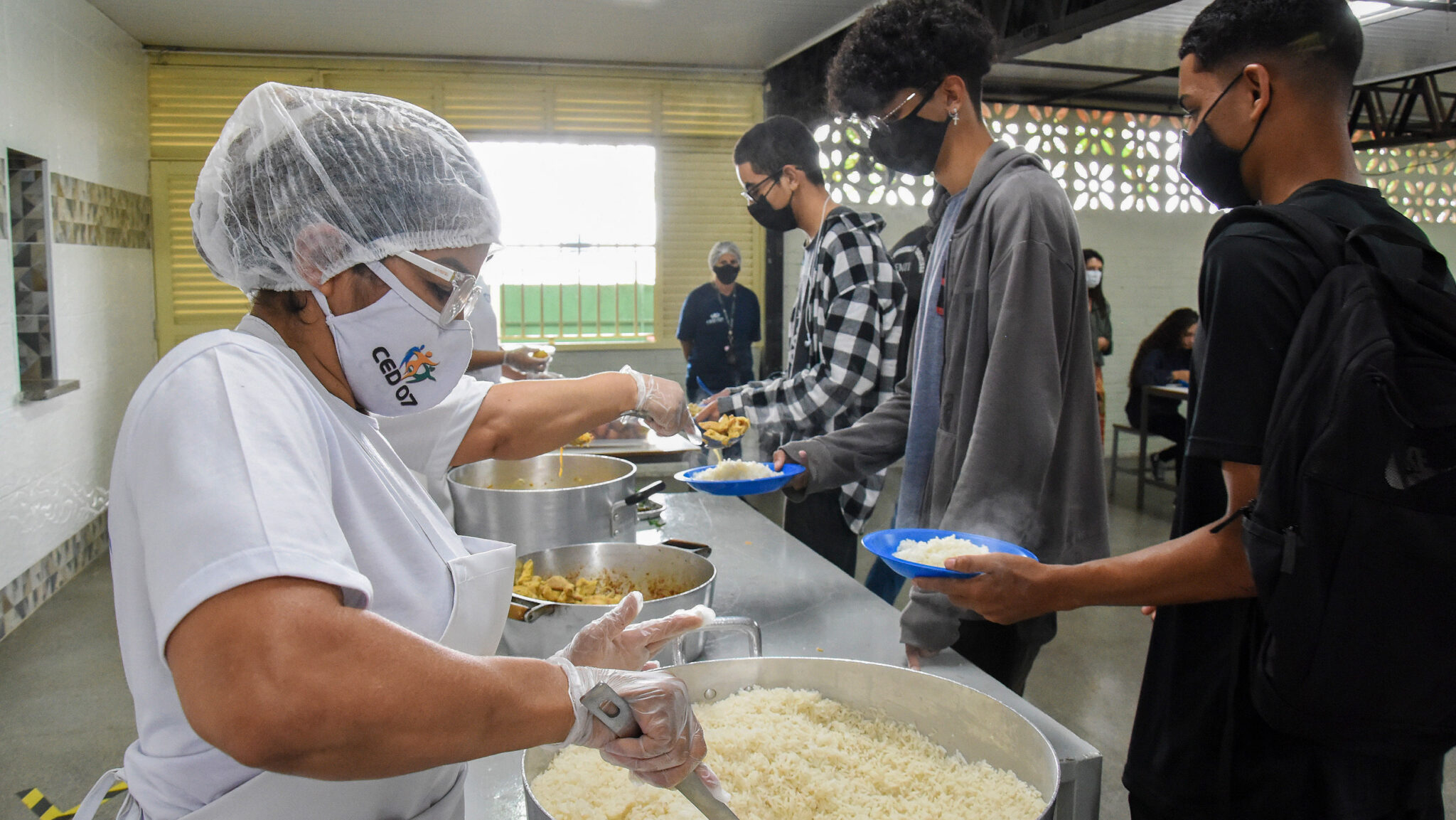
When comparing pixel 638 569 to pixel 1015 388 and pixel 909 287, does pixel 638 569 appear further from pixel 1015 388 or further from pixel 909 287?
pixel 909 287

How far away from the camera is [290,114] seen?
0.86 metres

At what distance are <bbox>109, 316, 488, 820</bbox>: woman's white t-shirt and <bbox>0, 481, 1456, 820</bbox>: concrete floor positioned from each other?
241cm

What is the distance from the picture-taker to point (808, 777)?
1.02 meters

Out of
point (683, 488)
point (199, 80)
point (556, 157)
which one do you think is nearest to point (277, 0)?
point (199, 80)

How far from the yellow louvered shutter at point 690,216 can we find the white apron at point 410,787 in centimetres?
623

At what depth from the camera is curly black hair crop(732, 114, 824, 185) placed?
8.67 feet

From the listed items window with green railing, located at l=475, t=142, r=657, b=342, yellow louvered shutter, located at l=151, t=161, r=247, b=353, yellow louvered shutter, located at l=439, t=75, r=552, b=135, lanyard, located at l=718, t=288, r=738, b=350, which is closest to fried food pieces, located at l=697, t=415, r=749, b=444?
lanyard, located at l=718, t=288, r=738, b=350

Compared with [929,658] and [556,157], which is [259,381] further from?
[556,157]

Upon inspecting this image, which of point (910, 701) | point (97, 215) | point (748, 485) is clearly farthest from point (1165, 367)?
point (97, 215)

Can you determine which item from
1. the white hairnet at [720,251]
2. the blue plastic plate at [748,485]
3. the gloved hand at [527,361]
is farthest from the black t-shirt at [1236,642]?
the white hairnet at [720,251]

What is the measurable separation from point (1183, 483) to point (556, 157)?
649 centimetres

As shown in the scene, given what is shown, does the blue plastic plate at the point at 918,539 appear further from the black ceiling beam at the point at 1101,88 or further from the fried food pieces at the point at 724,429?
the black ceiling beam at the point at 1101,88

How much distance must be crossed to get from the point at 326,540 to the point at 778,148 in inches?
87.6

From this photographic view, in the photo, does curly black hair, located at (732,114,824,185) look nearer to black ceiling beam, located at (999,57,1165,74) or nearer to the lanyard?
the lanyard
